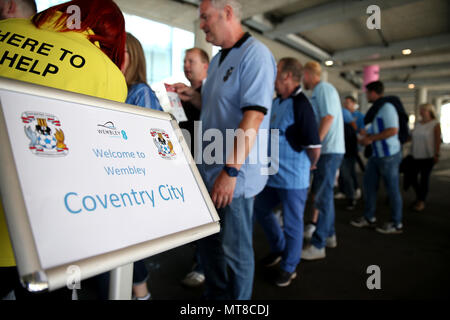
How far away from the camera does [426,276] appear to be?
1.91 meters

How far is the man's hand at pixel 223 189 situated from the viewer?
1057mm

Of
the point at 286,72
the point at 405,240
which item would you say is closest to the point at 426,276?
the point at 405,240

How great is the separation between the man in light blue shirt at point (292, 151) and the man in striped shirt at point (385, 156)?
1.25 meters

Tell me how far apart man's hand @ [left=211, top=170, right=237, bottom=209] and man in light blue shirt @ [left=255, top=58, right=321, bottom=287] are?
2.23 ft

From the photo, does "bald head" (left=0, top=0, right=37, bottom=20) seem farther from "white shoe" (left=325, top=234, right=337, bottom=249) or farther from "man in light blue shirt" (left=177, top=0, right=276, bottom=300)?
"white shoe" (left=325, top=234, right=337, bottom=249)

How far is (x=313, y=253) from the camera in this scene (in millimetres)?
2197

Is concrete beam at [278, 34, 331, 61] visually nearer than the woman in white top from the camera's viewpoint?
No

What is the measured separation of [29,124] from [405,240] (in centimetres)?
314

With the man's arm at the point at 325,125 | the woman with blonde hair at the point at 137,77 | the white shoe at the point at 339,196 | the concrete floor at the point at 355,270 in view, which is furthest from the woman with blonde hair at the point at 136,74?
the white shoe at the point at 339,196

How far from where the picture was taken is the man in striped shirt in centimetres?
260

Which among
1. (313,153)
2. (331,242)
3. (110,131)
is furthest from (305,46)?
(110,131)

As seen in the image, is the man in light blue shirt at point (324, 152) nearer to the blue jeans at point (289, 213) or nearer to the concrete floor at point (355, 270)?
the concrete floor at point (355, 270)

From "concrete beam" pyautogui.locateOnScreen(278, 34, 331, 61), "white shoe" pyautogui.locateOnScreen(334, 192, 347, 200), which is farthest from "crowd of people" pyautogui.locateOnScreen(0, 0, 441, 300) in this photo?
"concrete beam" pyautogui.locateOnScreen(278, 34, 331, 61)
